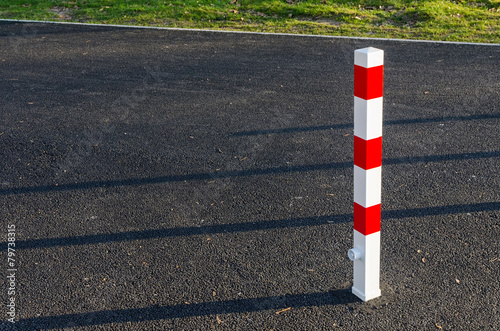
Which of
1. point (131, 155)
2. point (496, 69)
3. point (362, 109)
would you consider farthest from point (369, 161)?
point (496, 69)

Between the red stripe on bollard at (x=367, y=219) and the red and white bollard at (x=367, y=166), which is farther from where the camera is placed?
the red stripe on bollard at (x=367, y=219)

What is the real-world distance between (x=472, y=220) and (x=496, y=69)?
455cm

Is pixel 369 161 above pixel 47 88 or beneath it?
above

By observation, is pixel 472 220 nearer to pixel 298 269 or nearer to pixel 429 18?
pixel 298 269

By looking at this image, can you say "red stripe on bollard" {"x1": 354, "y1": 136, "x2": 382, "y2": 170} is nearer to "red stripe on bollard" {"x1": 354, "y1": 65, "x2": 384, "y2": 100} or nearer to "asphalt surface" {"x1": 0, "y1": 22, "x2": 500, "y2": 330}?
"red stripe on bollard" {"x1": 354, "y1": 65, "x2": 384, "y2": 100}

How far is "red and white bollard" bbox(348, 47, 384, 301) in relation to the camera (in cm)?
324

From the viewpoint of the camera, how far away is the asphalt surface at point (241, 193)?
378 centimetres

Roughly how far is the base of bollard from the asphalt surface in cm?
4

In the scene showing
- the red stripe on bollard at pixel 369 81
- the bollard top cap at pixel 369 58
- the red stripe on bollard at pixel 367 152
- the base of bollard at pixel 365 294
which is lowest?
the base of bollard at pixel 365 294

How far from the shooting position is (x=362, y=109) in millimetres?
3328

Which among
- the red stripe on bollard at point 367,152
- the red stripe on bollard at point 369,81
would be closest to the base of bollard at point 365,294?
the red stripe on bollard at point 367,152

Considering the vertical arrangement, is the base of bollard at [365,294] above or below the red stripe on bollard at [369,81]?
below

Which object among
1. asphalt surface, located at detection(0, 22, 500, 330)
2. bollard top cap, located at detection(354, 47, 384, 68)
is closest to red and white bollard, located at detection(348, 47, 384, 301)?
bollard top cap, located at detection(354, 47, 384, 68)

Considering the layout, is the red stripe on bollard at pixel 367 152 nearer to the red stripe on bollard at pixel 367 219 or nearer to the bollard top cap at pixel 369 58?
the red stripe on bollard at pixel 367 219
